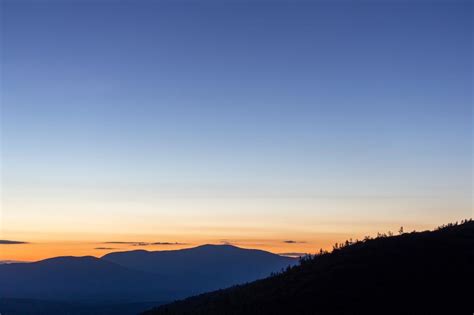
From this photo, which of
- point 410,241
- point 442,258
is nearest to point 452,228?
point 410,241

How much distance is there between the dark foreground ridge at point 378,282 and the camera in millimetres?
34375

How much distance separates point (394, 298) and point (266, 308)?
735cm

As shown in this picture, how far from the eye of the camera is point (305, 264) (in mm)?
45969

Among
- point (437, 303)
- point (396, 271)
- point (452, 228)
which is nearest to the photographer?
point (437, 303)

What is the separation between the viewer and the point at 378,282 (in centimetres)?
3741

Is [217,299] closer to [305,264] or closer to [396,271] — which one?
[305,264]

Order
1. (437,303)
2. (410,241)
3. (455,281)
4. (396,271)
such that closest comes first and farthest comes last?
(437,303) < (455,281) < (396,271) < (410,241)

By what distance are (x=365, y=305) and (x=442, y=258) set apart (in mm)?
8073

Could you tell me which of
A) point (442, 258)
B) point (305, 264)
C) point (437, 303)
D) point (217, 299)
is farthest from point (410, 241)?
point (217, 299)

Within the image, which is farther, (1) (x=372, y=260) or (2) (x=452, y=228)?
(2) (x=452, y=228)

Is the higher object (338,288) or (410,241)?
(410,241)

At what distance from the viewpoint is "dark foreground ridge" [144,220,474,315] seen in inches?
1353

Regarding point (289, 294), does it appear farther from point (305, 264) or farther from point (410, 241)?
point (410, 241)

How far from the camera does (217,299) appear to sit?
4744 centimetres
